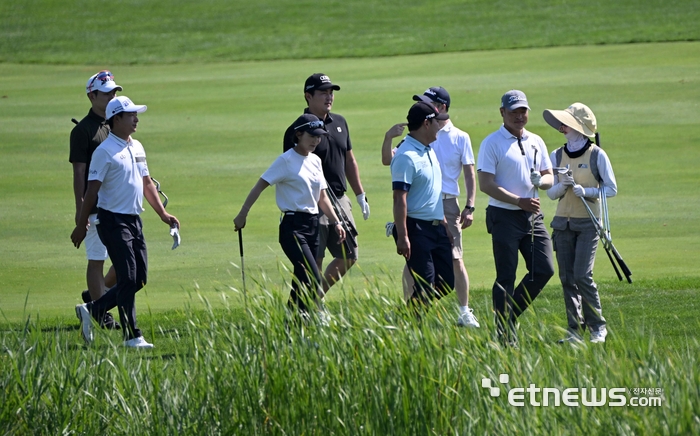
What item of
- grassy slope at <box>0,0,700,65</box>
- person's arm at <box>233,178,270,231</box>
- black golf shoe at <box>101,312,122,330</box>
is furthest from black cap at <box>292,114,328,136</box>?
grassy slope at <box>0,0,700,65</box>

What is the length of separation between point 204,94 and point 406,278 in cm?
1757

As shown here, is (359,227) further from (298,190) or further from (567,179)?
(567,179)

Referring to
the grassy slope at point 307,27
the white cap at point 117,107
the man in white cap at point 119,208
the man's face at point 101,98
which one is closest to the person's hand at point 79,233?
the man in white cap at point 119,208

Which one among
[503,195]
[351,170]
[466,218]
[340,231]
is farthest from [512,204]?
[351,170]

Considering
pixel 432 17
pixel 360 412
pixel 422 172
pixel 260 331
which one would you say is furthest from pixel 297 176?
pixel 432 17

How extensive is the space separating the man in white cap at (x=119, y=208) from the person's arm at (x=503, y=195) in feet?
8.47

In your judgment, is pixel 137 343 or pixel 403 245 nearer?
pixel 403 245

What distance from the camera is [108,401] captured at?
622 cm

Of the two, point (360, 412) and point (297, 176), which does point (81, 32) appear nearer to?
point (297, 176)

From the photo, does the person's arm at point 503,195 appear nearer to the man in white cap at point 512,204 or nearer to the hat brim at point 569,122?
the man in white cap at point 512,204

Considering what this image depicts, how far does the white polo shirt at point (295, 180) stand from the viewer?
8125 millimetres

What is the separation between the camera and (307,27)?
38.2m

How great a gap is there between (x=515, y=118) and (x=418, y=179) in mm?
887

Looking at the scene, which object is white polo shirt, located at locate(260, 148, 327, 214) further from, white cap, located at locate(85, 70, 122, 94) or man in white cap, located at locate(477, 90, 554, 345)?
white cap, located at locate(85, 70, 122, 94)
